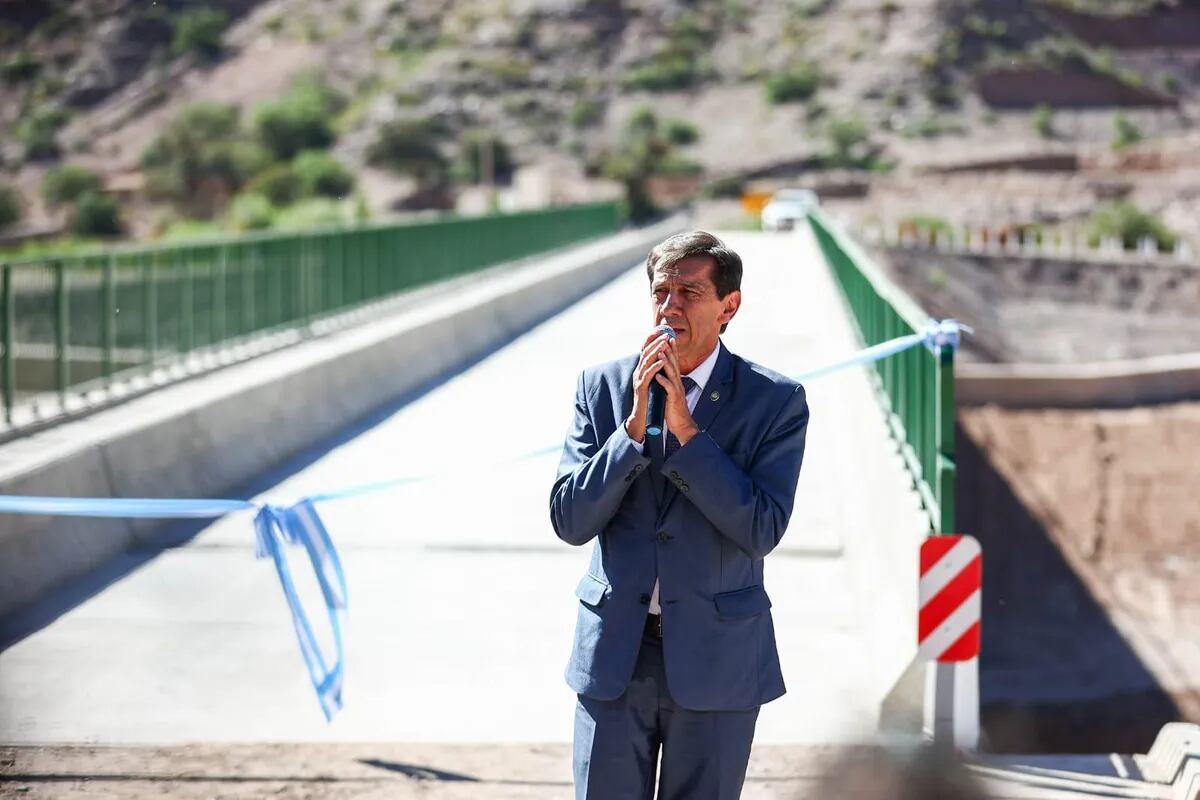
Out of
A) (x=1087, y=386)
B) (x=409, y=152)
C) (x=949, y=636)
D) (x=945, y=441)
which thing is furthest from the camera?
(x=409, y=152)

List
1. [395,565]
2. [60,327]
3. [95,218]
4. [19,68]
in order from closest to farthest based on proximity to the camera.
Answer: [395,565], [60,327], [95,218], [19,68]

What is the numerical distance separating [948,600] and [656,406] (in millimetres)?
3213

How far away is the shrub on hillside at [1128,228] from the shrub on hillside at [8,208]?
81.0 m

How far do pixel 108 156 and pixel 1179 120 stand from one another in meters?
92.3

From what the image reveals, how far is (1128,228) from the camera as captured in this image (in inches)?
3698

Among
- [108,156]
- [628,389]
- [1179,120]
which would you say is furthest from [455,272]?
[108,156]

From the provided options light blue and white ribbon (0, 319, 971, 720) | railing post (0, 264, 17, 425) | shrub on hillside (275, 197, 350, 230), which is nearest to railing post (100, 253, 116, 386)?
railing post (0, 264, 17, 425)

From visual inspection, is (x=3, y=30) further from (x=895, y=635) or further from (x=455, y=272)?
(x=895, y=635)

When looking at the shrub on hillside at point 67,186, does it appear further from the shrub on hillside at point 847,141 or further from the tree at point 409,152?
the shrub on hillside at point 847,141

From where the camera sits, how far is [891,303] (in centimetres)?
1041

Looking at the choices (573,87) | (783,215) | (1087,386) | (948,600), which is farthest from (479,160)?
(948,600)

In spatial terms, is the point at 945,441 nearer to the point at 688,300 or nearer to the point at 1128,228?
A: the point at 688,300

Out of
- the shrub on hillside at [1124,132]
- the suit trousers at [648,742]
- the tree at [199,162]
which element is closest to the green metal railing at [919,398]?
the suit trousers at [648,742]

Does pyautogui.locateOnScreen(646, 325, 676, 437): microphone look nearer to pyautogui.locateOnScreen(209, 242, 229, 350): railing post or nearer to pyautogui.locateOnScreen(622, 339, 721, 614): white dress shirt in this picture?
pyautogui.locateOnScreen(622, 339, 721, 614): white dress shirt
